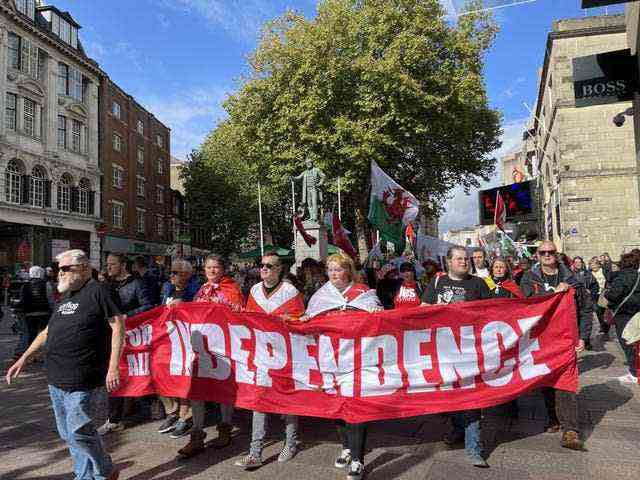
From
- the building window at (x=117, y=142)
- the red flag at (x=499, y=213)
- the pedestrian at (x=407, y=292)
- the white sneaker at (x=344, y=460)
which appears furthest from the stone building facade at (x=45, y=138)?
the white sneaker at (x=344, y=460)

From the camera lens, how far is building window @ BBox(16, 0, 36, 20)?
89.4ft

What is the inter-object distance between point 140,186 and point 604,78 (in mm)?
36932

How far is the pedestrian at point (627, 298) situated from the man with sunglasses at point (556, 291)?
1494mm

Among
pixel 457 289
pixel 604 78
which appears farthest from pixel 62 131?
pixel 457 289

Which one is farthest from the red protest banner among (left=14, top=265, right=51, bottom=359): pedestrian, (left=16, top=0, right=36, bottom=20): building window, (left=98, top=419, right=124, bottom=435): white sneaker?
(left=16, top=0, right=36, bottom=20): building window

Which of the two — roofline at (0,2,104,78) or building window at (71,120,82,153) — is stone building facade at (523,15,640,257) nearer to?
roofline at (0,2,104,78)

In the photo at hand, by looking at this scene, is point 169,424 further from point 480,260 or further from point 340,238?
point 340,238

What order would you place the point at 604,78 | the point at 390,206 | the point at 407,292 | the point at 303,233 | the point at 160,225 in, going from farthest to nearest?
the point at 160,225
the point at 303,233
the point at 390,206
the point at 604,78
the point at 407,292

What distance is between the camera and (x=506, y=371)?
449cm

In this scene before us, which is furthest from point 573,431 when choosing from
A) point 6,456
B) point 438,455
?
point 6,456

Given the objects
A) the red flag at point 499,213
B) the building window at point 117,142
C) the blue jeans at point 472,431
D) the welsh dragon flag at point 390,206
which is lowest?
the blue jeans at point 472,431

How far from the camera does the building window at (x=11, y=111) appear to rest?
2600 centimetres

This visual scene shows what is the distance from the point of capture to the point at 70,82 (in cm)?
3114

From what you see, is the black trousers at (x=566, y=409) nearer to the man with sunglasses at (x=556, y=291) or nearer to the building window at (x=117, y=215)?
the man with sunglasses at (x=556, y=291)
